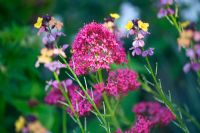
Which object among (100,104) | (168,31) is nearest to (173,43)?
(168,31)

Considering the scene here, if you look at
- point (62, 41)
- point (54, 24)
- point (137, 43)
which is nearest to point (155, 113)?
point (137, 43)

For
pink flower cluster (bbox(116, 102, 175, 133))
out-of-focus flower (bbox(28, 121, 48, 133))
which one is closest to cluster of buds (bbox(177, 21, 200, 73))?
pink flower cluster (bbox(116, 102, 175, 133))

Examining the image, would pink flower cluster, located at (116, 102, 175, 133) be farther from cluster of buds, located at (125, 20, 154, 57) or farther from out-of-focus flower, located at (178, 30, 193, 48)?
out-of-focus flower, located at (178, 30, 193, 48)

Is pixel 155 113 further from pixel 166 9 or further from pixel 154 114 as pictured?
pixel 166 9

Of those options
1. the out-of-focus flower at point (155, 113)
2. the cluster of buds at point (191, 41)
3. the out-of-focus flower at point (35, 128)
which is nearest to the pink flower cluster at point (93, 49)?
the cluster of buds at point (191, 41)

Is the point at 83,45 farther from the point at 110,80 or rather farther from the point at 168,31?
the point at 168,31

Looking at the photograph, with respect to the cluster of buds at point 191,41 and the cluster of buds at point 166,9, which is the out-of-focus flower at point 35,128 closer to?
the cluster of buds at point 166,9
